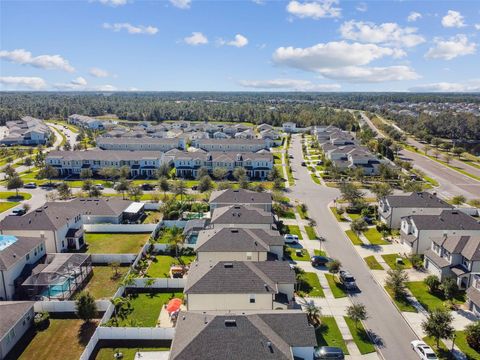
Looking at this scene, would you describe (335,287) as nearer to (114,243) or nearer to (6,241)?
(114,243)

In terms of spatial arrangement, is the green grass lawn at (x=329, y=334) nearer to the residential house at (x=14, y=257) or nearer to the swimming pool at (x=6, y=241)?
the residential house at (x=14, y=257)

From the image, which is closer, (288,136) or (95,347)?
(95,347)

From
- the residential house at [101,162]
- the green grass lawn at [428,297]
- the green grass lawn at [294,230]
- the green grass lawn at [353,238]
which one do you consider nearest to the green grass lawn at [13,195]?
the residential house at [101,162]

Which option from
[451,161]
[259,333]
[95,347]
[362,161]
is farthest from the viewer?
[451,161]

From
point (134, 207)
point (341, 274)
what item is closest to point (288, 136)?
point (134, 207)

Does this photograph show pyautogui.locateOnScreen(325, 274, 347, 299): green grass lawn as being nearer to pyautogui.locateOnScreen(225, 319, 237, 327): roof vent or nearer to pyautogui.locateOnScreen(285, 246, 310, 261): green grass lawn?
pyautogui.locateOnScreen(285, 246, 310, 261): green grass lawn

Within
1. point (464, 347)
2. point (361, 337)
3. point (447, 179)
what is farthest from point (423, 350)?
point (447, 179)

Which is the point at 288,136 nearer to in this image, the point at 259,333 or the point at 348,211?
the point at 348,211
